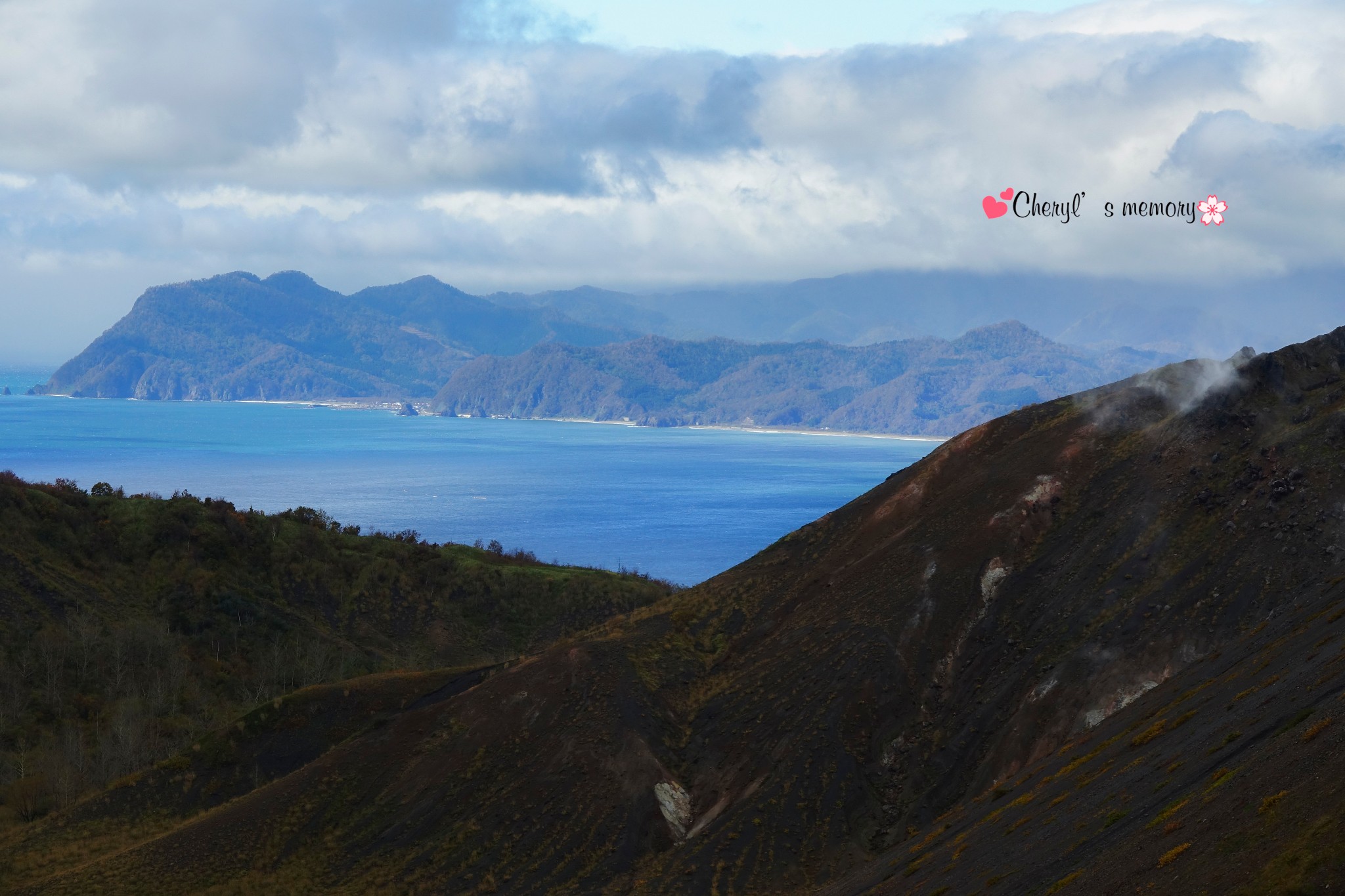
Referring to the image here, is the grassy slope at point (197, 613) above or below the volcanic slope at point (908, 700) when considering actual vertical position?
above

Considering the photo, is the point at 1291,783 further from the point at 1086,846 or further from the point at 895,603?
the point at 895,603

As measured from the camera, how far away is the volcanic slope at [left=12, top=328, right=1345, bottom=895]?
133 ft

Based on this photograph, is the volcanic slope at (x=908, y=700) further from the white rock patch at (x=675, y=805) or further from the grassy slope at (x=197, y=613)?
the grassy slope at (x=197, y=613)

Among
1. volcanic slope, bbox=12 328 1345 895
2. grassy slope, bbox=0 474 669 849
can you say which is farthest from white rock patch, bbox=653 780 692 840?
grassy slope, bbox=0 474 669 849

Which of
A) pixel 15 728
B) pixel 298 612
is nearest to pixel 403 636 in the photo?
pixel 298 612

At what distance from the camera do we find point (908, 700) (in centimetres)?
5238

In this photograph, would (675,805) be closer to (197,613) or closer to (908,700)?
(908,700)

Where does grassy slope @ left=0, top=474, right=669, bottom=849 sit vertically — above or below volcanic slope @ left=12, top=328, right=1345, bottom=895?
above

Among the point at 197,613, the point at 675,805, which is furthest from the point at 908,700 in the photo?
the point at 197,613

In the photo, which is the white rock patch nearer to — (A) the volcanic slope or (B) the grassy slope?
(A) the volcanic slope

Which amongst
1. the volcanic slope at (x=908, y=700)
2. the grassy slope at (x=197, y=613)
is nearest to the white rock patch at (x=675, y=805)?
the volcanic slope at (x=908, y=700)

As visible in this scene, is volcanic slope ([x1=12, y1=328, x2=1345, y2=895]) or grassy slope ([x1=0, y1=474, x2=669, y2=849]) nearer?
volcanic slope ([x1=12, y1=328, x2=1345, y2=895])

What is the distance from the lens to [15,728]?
225 feet

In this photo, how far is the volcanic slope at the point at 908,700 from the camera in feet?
133
